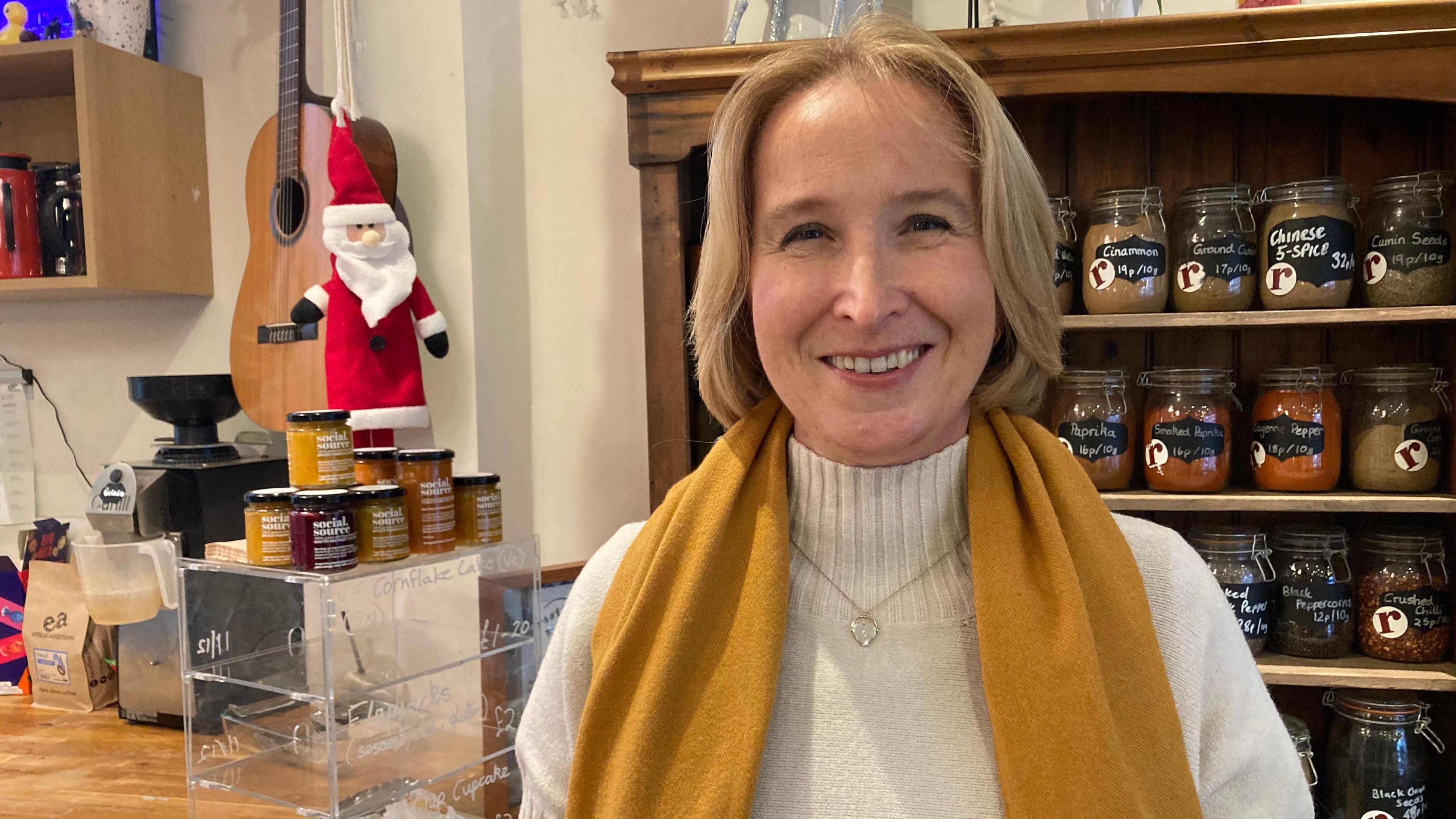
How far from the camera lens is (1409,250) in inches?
55.4

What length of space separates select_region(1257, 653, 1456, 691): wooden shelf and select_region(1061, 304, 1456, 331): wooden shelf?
1.82 feet

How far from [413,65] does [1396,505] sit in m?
1.97

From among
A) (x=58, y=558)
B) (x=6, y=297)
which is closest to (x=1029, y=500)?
(x=58, y=558)

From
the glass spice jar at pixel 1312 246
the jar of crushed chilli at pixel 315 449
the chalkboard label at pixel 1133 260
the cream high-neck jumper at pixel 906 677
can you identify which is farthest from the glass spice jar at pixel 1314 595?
the jar of crushed chilli at pixel 315 449

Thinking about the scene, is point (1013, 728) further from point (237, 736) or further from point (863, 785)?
point (237, 736)

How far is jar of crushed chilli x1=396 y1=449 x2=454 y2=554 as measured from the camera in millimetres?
1492

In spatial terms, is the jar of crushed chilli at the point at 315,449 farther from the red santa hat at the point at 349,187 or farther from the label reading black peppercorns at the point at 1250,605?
the label reading black peppercorns at the point at 1250,605

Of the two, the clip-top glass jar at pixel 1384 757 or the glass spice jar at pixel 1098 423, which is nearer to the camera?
the clip-top glass jar at pixel 1384 757

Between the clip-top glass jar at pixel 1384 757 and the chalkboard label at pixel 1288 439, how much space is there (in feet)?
1.36

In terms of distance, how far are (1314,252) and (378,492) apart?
60.4 inches

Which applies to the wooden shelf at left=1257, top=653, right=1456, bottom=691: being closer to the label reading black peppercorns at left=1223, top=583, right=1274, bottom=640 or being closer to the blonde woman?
the label reading black peppercorns at left=1223, top=583, right=1274, bottom=640

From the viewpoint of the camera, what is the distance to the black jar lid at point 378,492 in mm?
1389

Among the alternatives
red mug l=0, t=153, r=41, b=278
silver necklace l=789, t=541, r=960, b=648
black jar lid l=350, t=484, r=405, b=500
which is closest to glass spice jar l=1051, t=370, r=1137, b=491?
silver necklace l=789, t=541, r=960, b=648

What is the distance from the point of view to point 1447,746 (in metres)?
1.50
